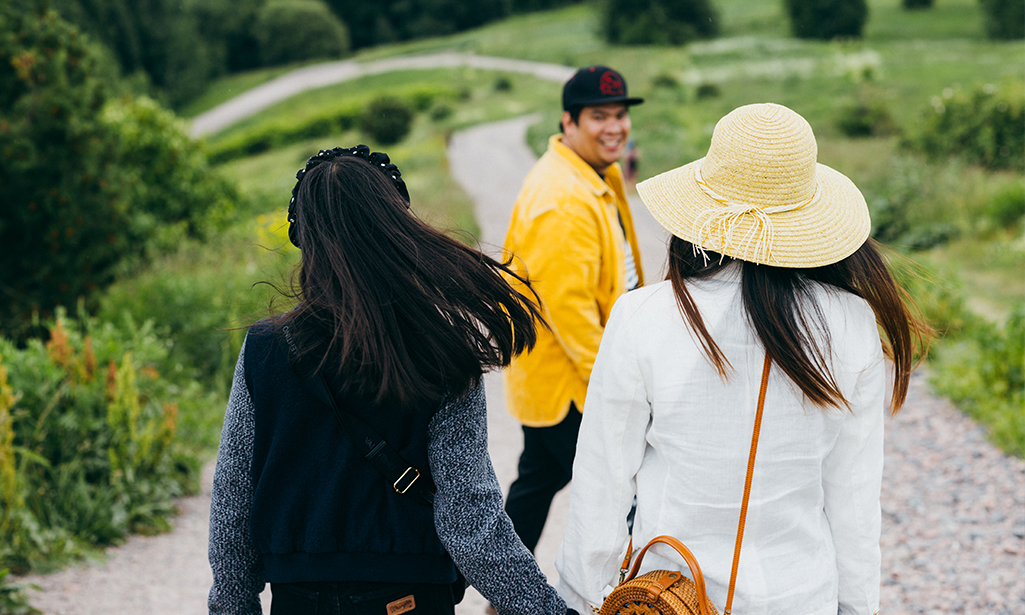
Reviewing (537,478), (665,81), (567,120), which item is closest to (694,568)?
(537,478)

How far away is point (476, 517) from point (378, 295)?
1.68 feet

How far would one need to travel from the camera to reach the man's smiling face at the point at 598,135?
325cm

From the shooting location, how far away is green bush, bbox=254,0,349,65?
61.3 m

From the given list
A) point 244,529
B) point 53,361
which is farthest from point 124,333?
point 244,529

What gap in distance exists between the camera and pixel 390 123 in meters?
31.8

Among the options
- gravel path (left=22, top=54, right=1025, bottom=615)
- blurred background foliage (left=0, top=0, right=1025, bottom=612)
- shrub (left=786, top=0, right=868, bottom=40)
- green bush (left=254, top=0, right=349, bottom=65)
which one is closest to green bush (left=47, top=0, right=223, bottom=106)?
green bush (left=254, top=0, right=349, bottom=65)

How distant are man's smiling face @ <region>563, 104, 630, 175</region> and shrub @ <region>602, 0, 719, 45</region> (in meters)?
47.7

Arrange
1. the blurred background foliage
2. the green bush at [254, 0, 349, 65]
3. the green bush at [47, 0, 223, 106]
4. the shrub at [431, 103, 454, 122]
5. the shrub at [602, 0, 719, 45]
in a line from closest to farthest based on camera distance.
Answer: the blurred background foliage, the shrub at [431, 103, 454, 122], the shrub at [602, 0, 719, 45], the green bush at [47, 0, 223, 106], the green bush at [254, 0, 349, 65]

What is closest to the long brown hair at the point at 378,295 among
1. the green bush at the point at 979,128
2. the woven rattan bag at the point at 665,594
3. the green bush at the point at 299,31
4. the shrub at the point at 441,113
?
the woven rattan bag at the point at 665,594

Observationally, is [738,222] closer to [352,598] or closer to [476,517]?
[476,517]

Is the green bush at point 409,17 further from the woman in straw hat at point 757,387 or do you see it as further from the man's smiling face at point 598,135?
the woman in straw hat at point 757,387

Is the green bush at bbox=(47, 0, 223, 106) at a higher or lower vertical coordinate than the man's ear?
higher

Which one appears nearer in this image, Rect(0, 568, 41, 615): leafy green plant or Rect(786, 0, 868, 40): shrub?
Rect(0, 568, 41, 615): leafy green plant

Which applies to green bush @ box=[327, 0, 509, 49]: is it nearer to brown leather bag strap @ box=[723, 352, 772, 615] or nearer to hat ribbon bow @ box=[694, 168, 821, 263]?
hat ribbon bow @ box=[694, 168, 821, 263]
